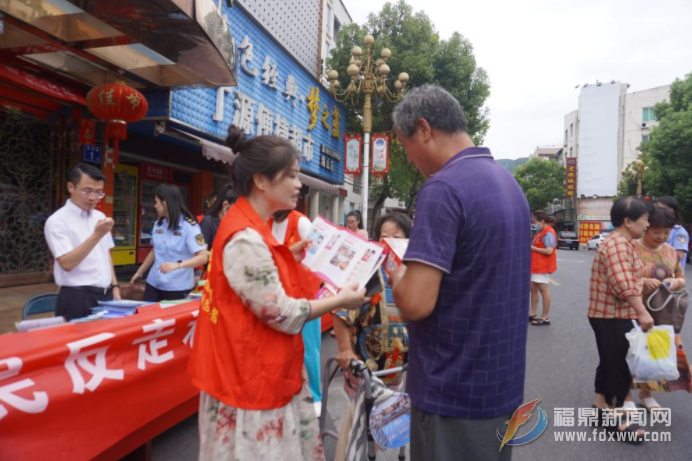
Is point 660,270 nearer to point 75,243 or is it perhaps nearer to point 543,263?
point 543,263

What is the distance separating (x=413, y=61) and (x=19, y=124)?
43.6 ft

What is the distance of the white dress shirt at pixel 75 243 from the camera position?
8.91 feet

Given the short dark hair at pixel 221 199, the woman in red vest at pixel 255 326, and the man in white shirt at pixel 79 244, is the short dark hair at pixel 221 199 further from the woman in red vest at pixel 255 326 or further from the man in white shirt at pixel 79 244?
the woman in red vest at pixel 255 326

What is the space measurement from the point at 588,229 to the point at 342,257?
4739cm

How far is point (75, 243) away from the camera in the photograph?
2.80m

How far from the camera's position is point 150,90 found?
6.97 m

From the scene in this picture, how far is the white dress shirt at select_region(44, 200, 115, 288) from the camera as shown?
2.72 meters

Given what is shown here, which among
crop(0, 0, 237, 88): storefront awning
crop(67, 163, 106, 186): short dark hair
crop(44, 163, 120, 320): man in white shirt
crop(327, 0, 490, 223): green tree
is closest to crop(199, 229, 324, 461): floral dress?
crop(44, 163, 120, 320): man in white shirt

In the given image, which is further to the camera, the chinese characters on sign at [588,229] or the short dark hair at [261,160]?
the chinese characters on sign at [588,229]

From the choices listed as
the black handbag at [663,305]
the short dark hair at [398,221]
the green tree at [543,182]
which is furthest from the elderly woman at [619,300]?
the green tree at [543,182]

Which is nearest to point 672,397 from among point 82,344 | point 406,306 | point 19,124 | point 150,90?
point 406,306

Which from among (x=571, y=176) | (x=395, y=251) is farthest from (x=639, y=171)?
(x=395, y=251)

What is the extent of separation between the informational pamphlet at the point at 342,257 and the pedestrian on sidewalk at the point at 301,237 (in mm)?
997

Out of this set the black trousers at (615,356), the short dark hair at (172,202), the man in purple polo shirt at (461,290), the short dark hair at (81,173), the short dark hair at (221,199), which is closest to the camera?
the man in purple polo shirt at (461,290)
